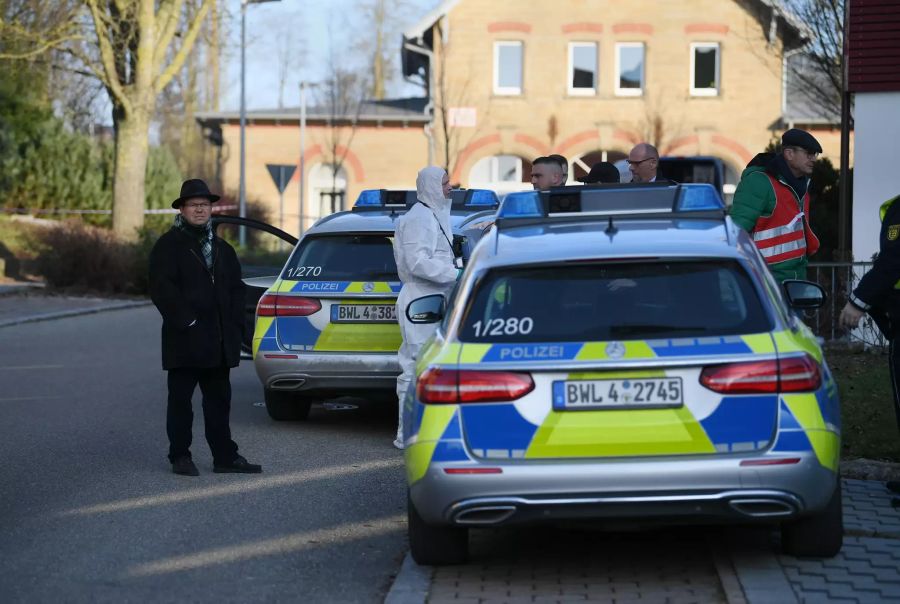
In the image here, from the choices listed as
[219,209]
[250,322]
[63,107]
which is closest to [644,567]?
[250,322]

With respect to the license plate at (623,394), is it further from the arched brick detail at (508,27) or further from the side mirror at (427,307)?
the arched brick detail at (508,27)

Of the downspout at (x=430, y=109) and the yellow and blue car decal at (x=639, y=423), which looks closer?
the yellow and blue car decal at (x=639, y=423)

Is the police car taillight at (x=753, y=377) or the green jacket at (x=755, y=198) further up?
the green jacket at (x=755, y=198)

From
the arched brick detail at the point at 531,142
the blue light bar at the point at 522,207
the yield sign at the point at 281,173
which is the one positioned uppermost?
the arched brick detail at the point at 531,142

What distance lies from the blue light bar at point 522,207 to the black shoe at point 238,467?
288 centimetres

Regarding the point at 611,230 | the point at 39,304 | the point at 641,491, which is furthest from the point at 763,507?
the point at 39,304

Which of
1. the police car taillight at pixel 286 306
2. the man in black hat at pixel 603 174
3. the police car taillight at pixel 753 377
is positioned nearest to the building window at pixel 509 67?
the man in black hat at pixel 603 174

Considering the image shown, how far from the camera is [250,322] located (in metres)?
12.8

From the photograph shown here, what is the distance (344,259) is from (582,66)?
35.4 meters

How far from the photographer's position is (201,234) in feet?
30.6

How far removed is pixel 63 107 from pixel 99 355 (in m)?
34.3

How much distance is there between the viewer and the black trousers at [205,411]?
9.24m

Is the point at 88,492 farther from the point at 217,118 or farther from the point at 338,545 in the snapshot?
the point at 217,118

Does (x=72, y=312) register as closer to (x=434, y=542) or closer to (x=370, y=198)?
(x=370, y=198)
